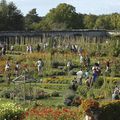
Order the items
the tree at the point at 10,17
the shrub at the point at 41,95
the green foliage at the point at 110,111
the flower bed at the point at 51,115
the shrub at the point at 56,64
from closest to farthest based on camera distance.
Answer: the flower bed at the point at 51,115
the green foliage at the point at 110,111
the shrub at the point at 41,95
the shrub at the point at 56,64
the tree at the point at 10,17

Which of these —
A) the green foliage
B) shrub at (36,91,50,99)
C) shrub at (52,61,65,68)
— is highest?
the green foliage

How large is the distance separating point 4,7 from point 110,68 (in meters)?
56.4

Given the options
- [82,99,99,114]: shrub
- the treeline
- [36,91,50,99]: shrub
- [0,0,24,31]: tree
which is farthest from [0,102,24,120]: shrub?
the treeline

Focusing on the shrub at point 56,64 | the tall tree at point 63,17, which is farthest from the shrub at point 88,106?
the tall tree at point 63,17

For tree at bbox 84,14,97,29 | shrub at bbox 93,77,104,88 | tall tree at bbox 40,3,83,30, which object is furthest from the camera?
tree at bbox 84,14,97,29

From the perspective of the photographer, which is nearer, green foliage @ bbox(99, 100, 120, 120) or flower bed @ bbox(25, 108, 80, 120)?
flower bed @ bbox(25, 108, 80, 120)

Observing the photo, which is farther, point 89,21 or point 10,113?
point 89,21

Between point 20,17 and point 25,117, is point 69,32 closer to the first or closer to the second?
point 20,17

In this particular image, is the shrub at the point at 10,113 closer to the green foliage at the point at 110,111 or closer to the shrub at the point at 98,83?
the green foliage at the point at 110,111

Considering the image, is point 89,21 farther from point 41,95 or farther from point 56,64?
point 41,95

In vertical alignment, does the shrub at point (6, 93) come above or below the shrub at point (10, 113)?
below

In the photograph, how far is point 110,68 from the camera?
4344 centimetres

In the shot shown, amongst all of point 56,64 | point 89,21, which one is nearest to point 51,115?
point 56,64

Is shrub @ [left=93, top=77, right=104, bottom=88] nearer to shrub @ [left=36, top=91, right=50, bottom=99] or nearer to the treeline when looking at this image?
shrub @ [left=36, top=91, right=50, bottom=99]
